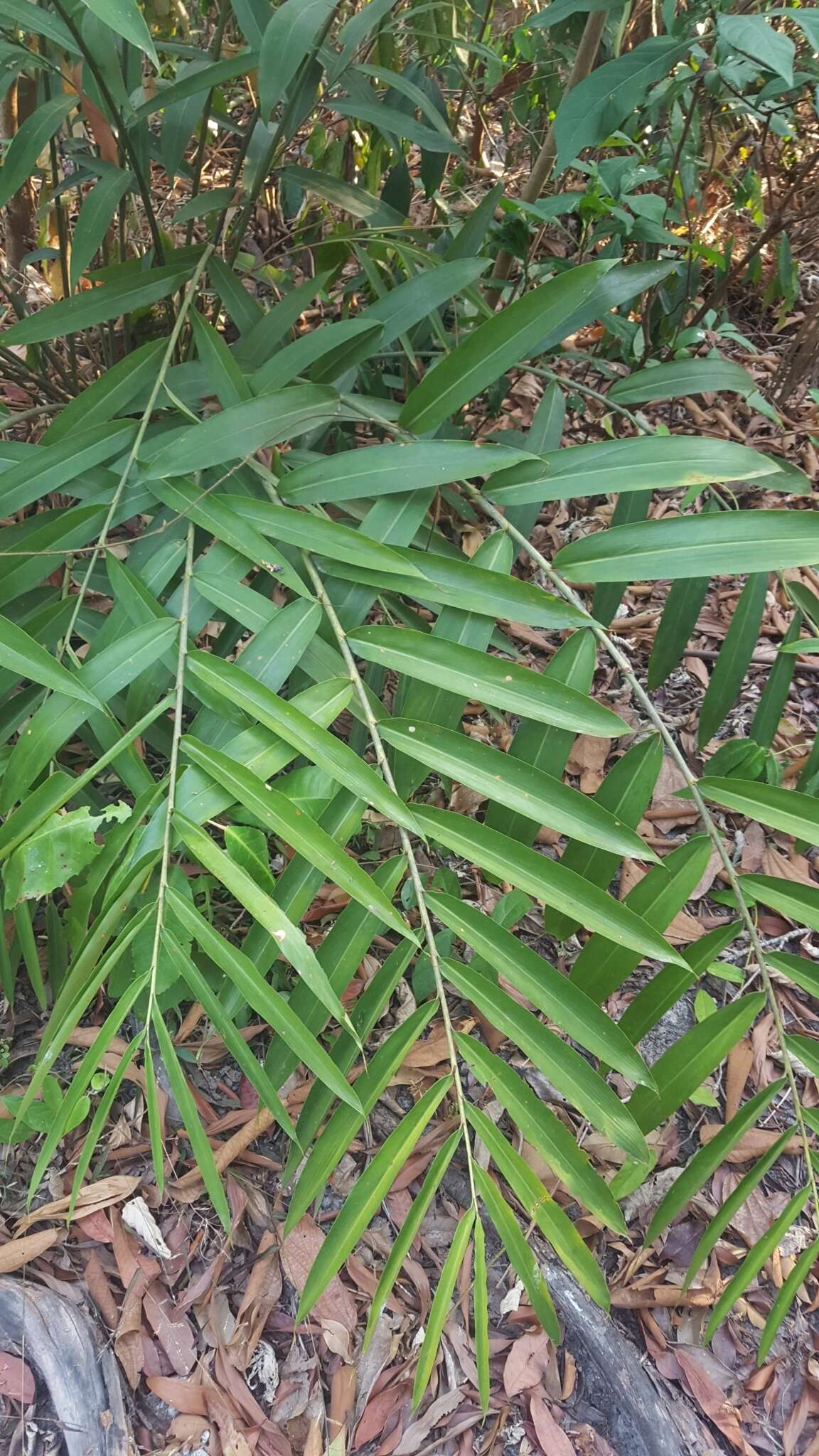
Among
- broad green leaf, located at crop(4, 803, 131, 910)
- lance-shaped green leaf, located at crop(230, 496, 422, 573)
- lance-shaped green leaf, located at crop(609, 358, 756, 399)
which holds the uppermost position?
lance-shaped green leaf, located at crop(609, 358, 756, 399)

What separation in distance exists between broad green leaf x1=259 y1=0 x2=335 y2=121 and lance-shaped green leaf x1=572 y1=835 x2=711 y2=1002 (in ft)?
2.33

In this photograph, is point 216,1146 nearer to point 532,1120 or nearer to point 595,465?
point 532,1120

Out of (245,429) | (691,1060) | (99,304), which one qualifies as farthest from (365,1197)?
(99,304)

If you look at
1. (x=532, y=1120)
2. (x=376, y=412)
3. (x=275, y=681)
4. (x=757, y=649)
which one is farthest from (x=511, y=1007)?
(x=757, y=649)

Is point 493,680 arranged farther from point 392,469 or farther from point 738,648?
point 738,648

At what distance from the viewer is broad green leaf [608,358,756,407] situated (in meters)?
0.94

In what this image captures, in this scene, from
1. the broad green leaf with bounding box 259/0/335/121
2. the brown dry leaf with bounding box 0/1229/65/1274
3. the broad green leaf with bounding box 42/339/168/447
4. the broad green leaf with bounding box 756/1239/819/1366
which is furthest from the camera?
the brown dry leaf with bounding box 0/1229/65/1274

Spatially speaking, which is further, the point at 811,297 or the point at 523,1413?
the point at 811,297

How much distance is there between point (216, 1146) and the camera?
42.0 inches

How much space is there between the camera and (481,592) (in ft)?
2.26

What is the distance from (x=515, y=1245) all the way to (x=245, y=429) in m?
0.66

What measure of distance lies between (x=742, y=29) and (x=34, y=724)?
812 mm

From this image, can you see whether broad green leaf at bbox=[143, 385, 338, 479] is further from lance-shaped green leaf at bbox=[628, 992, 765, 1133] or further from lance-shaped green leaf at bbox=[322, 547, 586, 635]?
lance-shaped green leaf at bbox=[628, 992, 765, 1133]

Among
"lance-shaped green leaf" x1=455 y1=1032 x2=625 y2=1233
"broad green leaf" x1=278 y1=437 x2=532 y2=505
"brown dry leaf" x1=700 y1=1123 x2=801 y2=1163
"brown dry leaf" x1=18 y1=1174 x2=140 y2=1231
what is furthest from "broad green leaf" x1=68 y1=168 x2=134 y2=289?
"brown dry leaf" x1=700 y1=1123 x2=801 y2=1163
